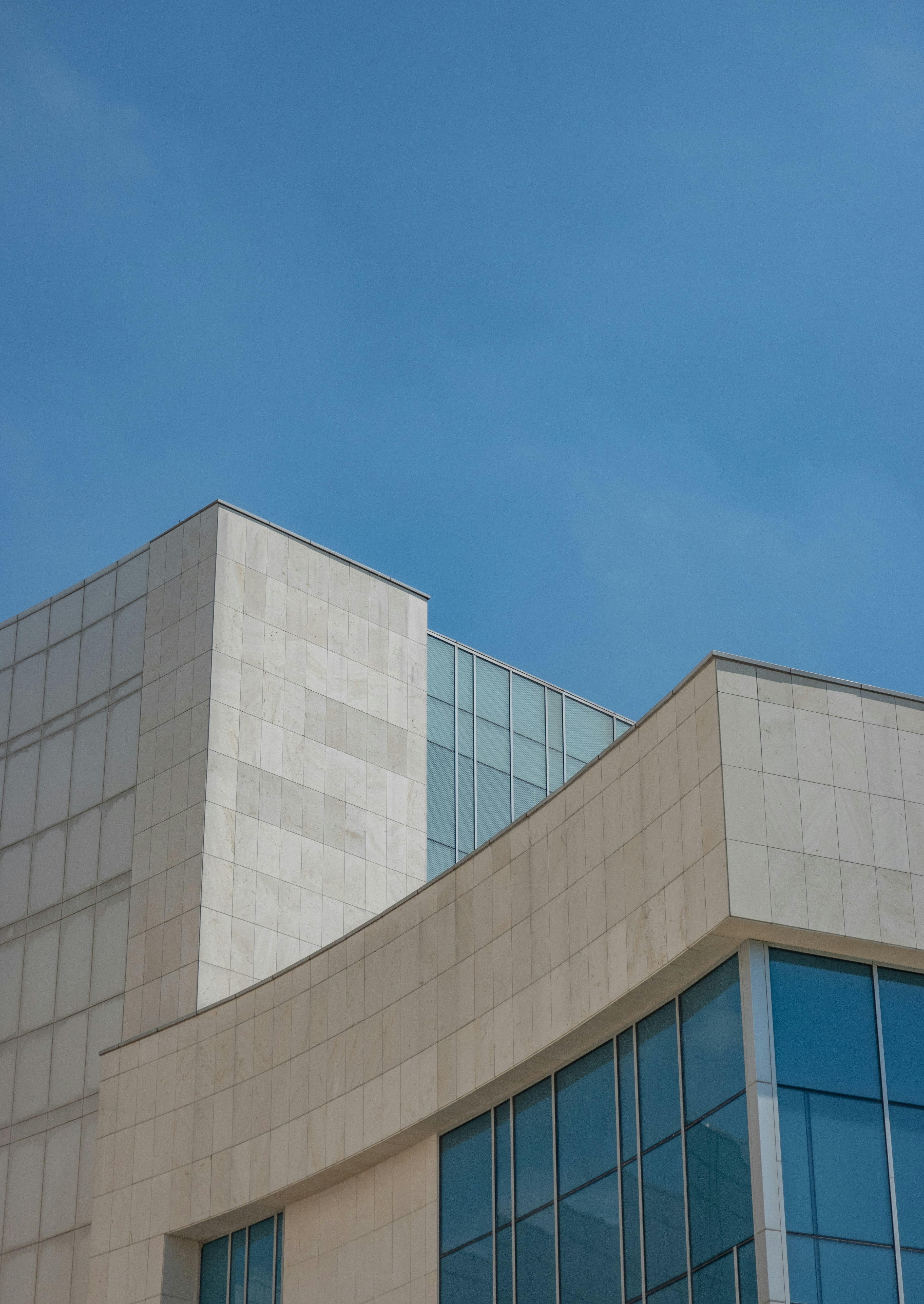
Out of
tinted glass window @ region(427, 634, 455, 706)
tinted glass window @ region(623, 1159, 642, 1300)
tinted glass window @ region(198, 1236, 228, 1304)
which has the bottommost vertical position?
tinted glass window @ region(623, 1159, 642, 1300)

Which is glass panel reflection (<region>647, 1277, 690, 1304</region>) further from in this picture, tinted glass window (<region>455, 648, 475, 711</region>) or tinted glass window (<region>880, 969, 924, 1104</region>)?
tinted glass window (<region>455, 648, 475, 711</region>)

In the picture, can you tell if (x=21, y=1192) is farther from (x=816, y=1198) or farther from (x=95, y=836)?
(x=816, y=1198)

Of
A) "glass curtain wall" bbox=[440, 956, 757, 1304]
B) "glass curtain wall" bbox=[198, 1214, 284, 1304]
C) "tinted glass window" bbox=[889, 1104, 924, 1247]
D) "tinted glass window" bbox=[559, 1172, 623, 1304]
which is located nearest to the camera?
"tinted glass window" bbox=[889, 1104, 924, 1247]

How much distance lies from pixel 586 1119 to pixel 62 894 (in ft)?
61.1

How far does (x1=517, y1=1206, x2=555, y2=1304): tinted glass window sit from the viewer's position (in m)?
29.8

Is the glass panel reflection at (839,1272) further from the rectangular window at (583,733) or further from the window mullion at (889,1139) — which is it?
the rectangular window at (583,733)

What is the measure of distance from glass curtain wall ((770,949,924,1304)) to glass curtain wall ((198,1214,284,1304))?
14235 mm

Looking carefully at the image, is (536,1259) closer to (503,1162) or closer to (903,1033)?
(503,1162)

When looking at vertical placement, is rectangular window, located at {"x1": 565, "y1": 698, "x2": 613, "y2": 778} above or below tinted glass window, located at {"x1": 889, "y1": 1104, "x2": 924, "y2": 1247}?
above

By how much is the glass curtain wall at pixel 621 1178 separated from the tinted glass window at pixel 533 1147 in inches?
0.9

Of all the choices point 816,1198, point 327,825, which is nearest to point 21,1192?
point 327,825

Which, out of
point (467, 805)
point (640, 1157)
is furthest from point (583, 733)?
point (640, 1157)

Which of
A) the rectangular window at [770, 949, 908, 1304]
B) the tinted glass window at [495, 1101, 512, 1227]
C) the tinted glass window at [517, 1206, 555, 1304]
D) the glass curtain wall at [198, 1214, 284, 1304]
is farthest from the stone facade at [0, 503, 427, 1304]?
the rectangular window at [770, 949, 908, 1304]

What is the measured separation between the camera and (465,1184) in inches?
1280
